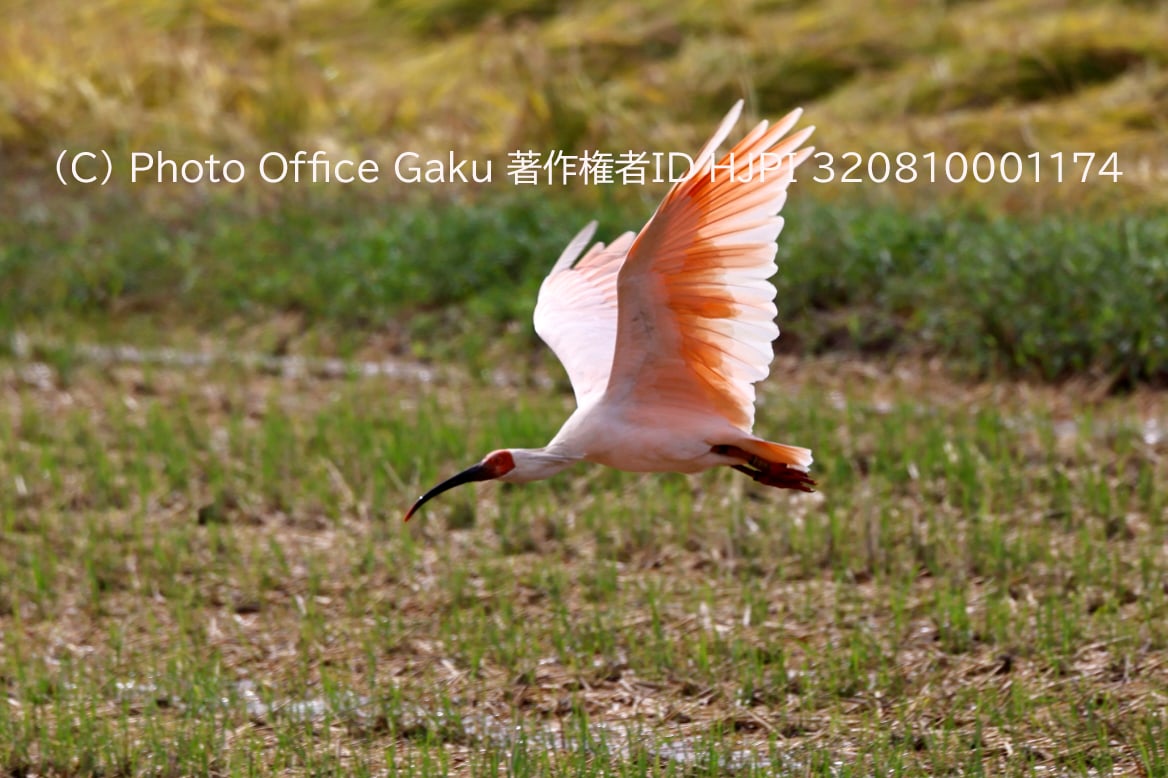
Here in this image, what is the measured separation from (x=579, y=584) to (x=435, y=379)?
2.87m

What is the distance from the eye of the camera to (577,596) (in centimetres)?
500

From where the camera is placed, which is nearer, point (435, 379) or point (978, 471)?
point (978, 471)

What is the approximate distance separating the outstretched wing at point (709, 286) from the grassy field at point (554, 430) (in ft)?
2.55

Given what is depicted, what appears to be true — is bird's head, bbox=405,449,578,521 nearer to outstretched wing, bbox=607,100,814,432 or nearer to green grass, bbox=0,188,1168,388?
outstretched wing, bbox=607,100,814,432

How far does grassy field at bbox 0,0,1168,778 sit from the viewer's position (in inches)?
161

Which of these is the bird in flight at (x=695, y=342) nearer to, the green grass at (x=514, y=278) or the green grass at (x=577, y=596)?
the green grass at (x=577, y=596)

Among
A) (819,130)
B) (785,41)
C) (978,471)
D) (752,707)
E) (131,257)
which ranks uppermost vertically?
(785,41)

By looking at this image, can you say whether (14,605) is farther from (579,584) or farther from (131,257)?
(131,257)

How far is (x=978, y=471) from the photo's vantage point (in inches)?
223

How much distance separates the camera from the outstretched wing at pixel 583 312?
421 centimetres

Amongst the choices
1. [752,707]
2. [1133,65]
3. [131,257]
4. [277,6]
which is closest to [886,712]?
[752,707]

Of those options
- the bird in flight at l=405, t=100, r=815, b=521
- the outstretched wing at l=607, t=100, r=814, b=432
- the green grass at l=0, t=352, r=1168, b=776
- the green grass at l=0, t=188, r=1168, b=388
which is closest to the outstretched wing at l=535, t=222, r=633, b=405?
the bird in flight at l=405, t=100, r=815, b=521

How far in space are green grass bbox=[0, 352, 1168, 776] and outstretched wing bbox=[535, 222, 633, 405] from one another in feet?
2.47

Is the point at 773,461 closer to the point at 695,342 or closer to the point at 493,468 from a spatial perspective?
the point at 695,342
